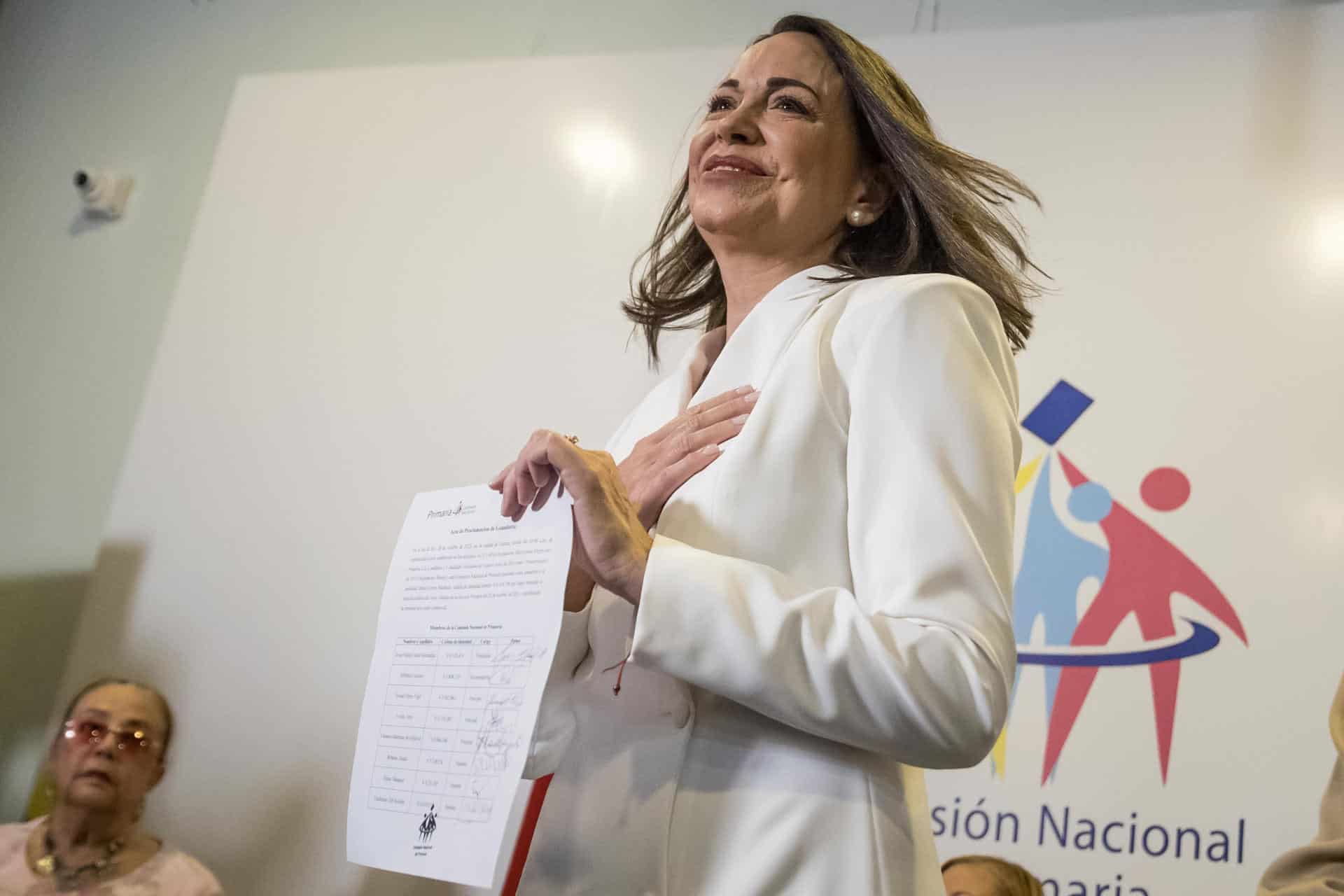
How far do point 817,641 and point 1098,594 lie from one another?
1598mm

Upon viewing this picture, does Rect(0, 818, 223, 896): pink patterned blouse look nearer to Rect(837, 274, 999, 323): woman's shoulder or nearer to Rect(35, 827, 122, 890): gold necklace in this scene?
Rect(35, 827, 122, 890): gold necklace

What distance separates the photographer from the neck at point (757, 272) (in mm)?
1353

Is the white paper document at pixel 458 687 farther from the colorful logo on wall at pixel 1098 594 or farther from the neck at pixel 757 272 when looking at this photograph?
the colorful logo on wall at pixel 1098 594

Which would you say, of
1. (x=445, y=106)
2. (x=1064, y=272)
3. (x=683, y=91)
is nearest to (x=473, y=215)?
(x=445, y=106)

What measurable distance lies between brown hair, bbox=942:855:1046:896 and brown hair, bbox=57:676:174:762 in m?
1.66

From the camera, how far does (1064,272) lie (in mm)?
2562

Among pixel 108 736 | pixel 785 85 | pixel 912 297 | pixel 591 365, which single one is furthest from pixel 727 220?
pixel 108 736

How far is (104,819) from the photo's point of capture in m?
2.52

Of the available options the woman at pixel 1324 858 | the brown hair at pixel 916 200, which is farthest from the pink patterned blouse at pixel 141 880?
the woman at pixel 1324 858

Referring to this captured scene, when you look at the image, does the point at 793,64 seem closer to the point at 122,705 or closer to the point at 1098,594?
the point at 1098,594

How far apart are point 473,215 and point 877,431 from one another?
7.54 ft

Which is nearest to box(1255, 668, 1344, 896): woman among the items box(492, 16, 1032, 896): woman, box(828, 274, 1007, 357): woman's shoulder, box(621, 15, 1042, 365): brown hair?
box(492, 16, 1032, 896): woman

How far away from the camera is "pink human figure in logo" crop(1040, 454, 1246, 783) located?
2.18 metres

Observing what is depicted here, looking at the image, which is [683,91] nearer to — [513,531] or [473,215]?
[473,215]
